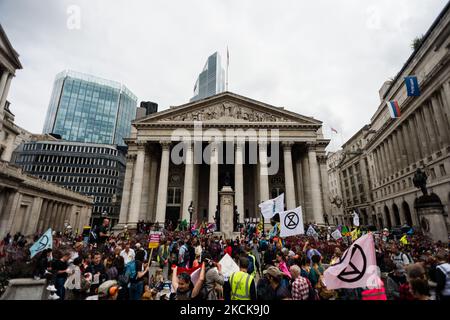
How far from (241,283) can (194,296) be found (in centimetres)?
93

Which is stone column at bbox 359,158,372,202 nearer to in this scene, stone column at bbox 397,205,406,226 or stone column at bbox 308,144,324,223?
stone column at bbox 397,205,406,226

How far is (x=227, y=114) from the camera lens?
1325 inches

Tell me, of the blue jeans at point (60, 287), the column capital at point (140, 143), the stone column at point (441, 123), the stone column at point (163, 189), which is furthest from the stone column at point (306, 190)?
the blue jeans at point (60, 287)

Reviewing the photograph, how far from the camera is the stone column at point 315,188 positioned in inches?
1200

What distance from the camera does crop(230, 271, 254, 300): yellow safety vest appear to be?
4398 mm

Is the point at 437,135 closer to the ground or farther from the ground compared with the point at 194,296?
farther from the ground

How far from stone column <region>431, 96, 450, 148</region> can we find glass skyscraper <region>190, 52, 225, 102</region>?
116011mm

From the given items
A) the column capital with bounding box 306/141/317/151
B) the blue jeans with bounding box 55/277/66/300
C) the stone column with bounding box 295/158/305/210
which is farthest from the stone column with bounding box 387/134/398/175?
the blue jeans with bounding box 55/277/66/300

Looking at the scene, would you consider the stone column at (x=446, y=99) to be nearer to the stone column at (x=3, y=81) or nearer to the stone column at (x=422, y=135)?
the stone column at (x=422, y=135)

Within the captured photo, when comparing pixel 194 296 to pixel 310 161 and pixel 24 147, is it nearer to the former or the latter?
pixel 310 161

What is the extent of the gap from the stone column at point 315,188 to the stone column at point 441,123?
1543 centimetres

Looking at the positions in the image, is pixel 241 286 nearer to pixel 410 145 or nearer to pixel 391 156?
pixel 410 145
